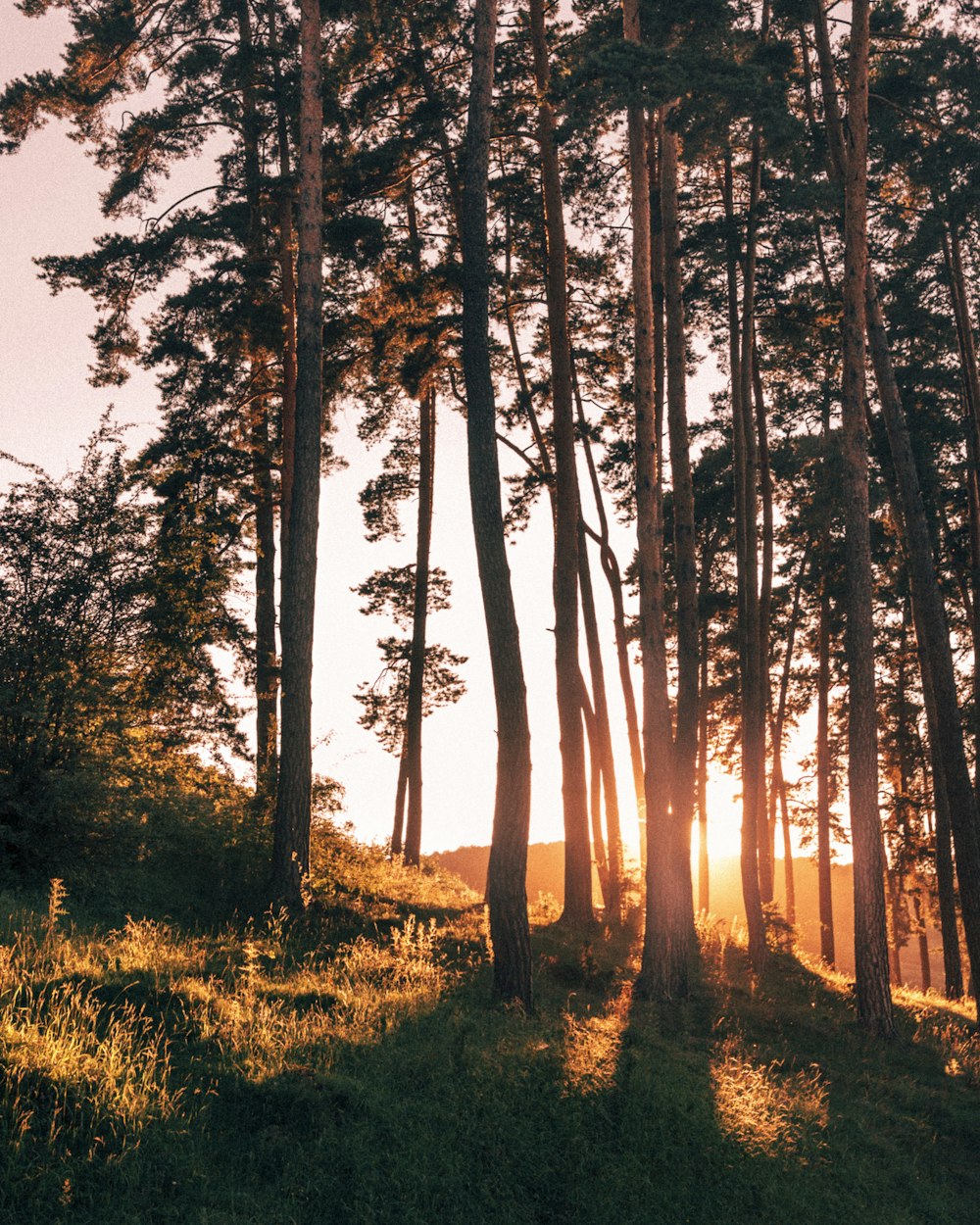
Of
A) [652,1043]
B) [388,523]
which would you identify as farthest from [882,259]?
[652,1043]

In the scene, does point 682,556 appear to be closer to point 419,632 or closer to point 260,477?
point 419,632

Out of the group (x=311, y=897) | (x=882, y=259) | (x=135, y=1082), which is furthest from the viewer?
(x=882, y=259)

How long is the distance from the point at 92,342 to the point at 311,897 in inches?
447

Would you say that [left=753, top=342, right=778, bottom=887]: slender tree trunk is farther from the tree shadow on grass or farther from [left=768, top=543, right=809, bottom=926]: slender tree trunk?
the tree shadow on grass

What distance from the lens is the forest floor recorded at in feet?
16.0

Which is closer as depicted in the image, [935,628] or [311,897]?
[311,897]

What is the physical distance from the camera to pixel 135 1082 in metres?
5.21

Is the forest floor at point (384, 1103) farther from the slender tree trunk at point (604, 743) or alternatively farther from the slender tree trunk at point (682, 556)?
the slender tree trunk at point (604, 743)

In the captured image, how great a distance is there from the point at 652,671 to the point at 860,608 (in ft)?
10.6

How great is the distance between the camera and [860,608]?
12.6 metres

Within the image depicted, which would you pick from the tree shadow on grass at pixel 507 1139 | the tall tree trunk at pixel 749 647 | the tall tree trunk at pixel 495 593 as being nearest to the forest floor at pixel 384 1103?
the tree shadow on grass at pixel 507 1139

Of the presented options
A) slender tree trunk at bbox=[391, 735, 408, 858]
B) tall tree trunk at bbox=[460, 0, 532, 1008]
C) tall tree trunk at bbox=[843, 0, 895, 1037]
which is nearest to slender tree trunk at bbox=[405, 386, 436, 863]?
slender tree trunk at bbox=[391, 735, 408, 858]

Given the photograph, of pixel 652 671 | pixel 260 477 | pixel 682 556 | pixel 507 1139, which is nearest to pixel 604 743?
pixel 682 556

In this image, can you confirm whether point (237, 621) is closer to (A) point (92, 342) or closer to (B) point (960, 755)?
(A) point (92, 342)
